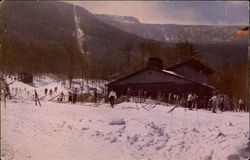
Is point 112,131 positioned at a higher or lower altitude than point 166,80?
lower

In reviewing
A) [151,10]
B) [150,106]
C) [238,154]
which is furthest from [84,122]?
[238,154]

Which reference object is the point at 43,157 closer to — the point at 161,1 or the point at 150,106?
the point at 150,106

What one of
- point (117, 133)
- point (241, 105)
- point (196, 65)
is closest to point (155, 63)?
point (196, 65)

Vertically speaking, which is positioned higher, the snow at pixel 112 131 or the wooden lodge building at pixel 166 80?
the wooden lodge building at pixel 166 80

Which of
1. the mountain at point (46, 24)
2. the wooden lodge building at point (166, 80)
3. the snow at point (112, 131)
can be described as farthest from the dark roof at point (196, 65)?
the mountain at point (46, 24)

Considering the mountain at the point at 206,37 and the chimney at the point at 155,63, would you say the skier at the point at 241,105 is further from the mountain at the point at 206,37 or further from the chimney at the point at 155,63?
the chimney at the point at 155,63

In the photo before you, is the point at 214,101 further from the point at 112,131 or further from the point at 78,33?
the point at 78,33

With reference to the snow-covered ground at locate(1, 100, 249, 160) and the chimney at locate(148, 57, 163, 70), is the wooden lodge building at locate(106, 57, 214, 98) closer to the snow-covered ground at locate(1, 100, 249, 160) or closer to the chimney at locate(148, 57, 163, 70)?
the chimney at locate(148, 57, 163, 70)
